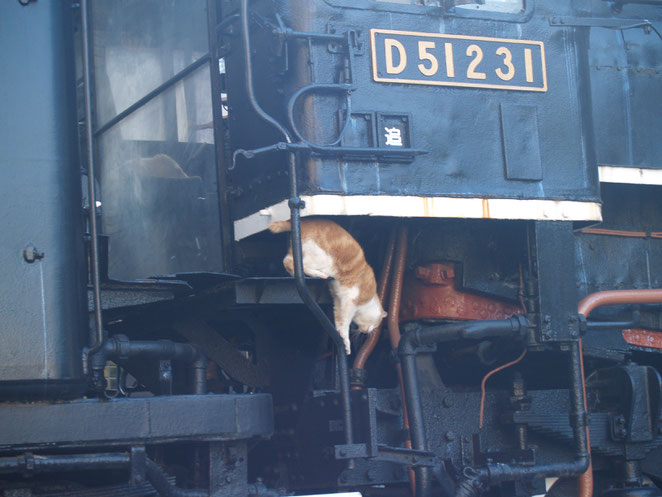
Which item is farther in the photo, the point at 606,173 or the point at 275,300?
the point at 606,173

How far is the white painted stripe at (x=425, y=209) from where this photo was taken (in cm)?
361

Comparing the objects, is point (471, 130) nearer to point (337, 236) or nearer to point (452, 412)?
point (337, 236)

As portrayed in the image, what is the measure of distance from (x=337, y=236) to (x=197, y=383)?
32.4 inches

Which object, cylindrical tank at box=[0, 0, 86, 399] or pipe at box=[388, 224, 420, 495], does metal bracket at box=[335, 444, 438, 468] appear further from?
cylindrical tank at box=[0, 0, 86, 399]

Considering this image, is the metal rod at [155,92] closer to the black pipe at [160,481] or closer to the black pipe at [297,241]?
the black pipe at [297,241]

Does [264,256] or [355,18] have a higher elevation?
[355,18]

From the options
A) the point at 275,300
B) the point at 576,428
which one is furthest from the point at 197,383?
the point at 576,428

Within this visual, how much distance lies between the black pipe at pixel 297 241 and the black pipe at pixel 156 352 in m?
0.50

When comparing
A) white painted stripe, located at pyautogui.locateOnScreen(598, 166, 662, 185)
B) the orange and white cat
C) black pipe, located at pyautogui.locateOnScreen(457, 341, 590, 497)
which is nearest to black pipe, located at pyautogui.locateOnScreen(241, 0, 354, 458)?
the orange and white cat

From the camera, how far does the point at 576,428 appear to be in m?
4.10

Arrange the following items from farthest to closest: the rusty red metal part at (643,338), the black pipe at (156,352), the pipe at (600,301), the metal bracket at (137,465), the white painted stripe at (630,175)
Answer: the rusty red metal part at (643,338)
the white painted stripe at (630,175)
the pipe at (600,301)
the black pipe at (156,352)
the metal bracket at (137,465)

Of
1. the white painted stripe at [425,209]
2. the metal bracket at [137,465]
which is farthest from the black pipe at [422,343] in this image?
the metal bracket at [137,465]

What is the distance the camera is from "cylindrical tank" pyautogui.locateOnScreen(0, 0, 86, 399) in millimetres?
2740

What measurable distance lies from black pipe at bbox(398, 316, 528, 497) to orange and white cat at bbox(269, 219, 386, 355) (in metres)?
0.19
